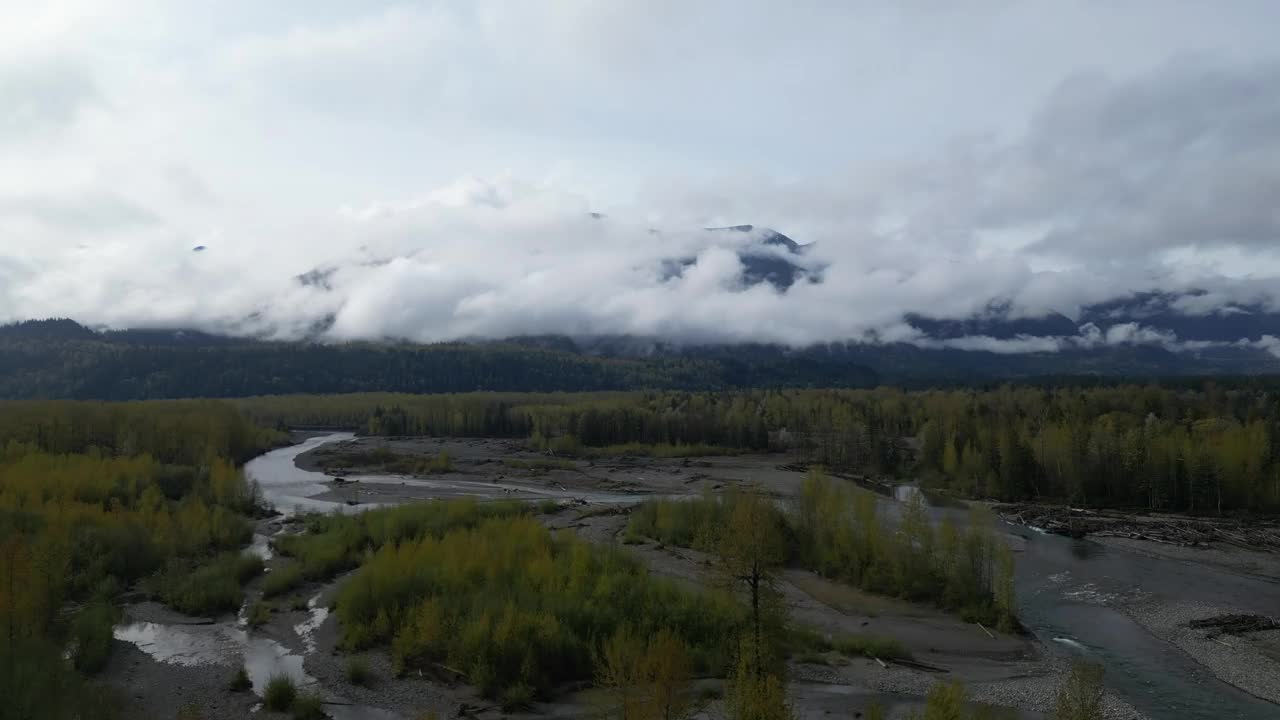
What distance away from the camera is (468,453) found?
5556 inches

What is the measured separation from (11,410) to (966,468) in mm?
126785

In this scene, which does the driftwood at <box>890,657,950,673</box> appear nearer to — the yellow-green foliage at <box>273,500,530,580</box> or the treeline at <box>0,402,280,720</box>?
the yellow-green foliage at <box>273,500,530,580</box>

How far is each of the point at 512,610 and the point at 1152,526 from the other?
6177cm

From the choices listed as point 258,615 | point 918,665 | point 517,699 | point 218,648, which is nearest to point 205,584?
point 258,615

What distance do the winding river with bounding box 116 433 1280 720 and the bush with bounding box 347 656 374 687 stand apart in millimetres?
1616

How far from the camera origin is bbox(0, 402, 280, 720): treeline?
92.3 ft

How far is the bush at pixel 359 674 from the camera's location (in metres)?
32.9

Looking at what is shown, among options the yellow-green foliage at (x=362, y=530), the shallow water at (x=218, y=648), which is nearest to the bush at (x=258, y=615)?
the shallow water at (x=218, y=648)

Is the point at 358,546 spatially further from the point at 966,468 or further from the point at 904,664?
the point at 966,468

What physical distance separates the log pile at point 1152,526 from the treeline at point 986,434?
251 inches

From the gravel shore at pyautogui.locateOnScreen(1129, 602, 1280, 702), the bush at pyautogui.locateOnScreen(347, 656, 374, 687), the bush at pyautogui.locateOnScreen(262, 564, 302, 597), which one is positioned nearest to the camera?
the bush at pyautogui.locateOnScreen(347, 656, 374, 687)

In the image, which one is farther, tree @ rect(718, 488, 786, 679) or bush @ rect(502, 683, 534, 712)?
bush @ rect(502, 683, 534, 712)

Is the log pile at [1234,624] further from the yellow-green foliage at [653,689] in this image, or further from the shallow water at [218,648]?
the shallow water at [218,648]

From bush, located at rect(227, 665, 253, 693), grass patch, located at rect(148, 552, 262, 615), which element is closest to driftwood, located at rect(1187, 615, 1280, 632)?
bush, located at rect(227, 665, 253, 693)
